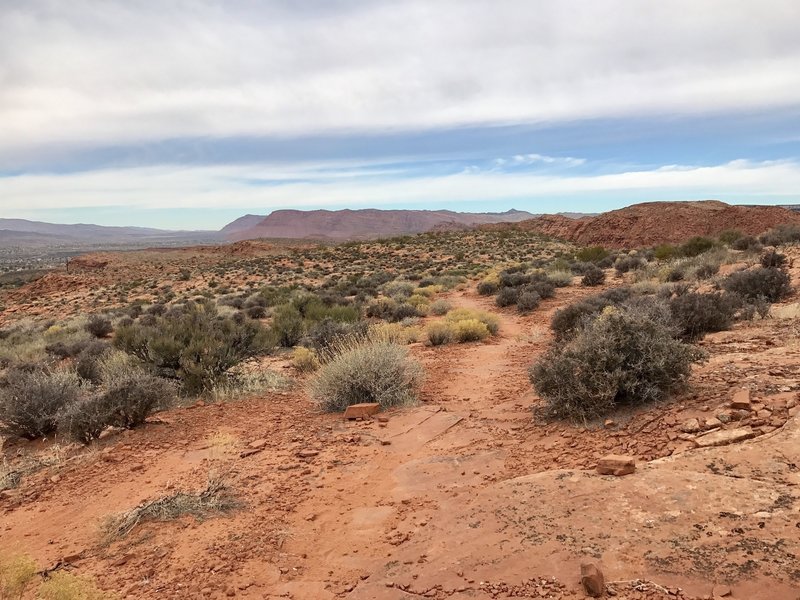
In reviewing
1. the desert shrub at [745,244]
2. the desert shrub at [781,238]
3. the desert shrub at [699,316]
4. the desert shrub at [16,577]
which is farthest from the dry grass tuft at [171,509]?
the desert shrub at [745,244]

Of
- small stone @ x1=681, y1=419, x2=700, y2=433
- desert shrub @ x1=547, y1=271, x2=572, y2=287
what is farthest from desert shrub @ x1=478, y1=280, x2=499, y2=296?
small stone @ x1=681, y1=419, x2=700, y2=433

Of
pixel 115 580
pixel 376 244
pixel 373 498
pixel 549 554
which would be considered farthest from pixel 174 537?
pixel 376 244

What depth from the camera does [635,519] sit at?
3.35 m

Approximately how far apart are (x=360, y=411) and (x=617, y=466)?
11.6ft

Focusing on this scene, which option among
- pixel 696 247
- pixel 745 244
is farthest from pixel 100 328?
pixel 745 244

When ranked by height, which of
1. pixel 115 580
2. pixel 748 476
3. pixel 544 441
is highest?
pixel 748 476

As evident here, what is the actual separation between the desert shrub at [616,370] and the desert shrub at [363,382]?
206 cm

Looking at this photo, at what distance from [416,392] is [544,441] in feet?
8.63

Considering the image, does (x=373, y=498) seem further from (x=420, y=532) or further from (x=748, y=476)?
(x=748, y=476)

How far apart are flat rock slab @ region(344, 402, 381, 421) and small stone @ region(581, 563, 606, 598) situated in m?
4.13

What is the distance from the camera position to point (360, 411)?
6.77 m

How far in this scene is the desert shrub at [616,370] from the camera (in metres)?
5.29

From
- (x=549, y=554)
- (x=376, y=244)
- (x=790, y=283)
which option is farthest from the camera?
(x=376, y=244)

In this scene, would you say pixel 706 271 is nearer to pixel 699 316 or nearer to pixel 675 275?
pixel 675 275
